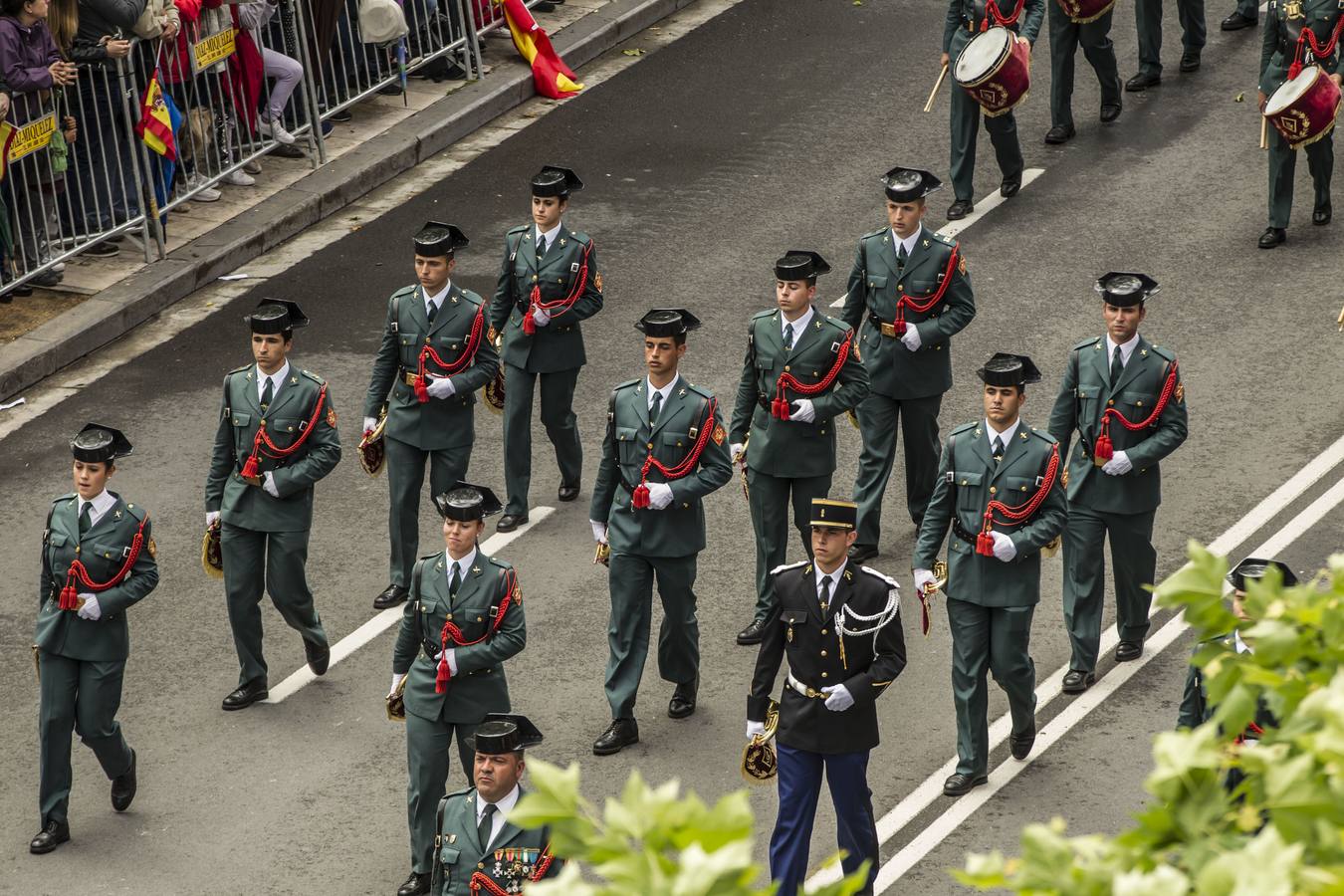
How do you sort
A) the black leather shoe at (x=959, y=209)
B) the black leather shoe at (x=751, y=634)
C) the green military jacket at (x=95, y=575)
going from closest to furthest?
1. the green military jacket at (x=95, y=575)
2. the black leather shoe at (x=751, y=634)
3. the black leather shoe at (x=959, y=209)

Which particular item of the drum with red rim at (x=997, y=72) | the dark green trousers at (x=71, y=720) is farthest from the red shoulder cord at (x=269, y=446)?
the drum with red rim at (x=997, y=72)

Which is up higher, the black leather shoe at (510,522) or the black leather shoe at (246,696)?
the black leather shoe at (246,696)

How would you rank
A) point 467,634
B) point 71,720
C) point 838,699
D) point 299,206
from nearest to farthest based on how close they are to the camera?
point 838,699 → point 467,634 → point 71,720 → point 299,206

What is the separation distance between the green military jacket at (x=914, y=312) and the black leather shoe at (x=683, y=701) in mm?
2419

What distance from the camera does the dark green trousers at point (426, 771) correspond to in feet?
33.6

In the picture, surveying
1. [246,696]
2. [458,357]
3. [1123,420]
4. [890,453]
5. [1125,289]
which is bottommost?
[246,696]

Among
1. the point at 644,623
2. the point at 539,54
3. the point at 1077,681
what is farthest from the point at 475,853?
the point at 539,54

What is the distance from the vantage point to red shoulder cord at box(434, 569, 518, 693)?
10.3 metres

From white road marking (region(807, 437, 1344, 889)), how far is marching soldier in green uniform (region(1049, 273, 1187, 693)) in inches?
5.2

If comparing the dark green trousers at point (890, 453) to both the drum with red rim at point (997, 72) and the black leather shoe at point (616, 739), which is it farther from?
the drum with red rim at point (997, 72)

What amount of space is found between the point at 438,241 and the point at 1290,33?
6.40 metres

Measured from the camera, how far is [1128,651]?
11820 millimetres

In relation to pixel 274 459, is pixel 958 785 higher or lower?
lower

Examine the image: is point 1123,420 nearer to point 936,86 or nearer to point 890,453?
point 890,453
